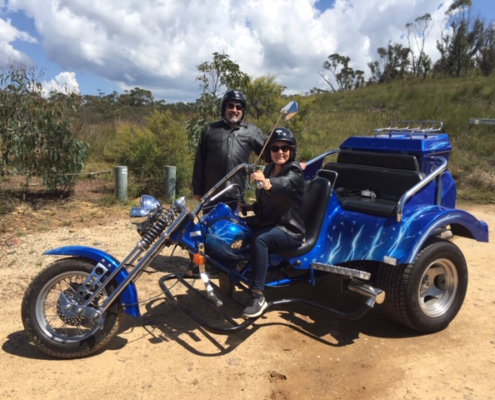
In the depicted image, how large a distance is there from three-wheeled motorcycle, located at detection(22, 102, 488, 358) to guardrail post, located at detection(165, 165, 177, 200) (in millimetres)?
4107

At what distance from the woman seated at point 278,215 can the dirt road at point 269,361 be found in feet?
1.45

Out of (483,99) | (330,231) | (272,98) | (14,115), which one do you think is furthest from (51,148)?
(483,99)

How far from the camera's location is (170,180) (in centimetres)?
775

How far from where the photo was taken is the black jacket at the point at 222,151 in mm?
4336

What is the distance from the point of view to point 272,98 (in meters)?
9.18

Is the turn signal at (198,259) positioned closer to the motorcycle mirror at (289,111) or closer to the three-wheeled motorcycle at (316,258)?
the three-wheeled motorcycle at (316,258)

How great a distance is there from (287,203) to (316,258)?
541 millimetres

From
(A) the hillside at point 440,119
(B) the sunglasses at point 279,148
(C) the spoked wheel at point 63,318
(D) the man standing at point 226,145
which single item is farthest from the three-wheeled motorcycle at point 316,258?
(A) the hillside at point 440,119

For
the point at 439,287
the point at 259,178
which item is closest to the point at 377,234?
the point at 439,287

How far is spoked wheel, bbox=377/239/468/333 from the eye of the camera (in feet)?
11.3

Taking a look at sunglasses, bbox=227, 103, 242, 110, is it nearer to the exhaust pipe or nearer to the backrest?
the backrest

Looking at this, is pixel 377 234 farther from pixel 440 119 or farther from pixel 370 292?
pixel 440 119

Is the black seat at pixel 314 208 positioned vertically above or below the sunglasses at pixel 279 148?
below

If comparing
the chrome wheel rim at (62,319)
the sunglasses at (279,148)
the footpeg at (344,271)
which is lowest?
the chrome wheel rim at (62,319)
